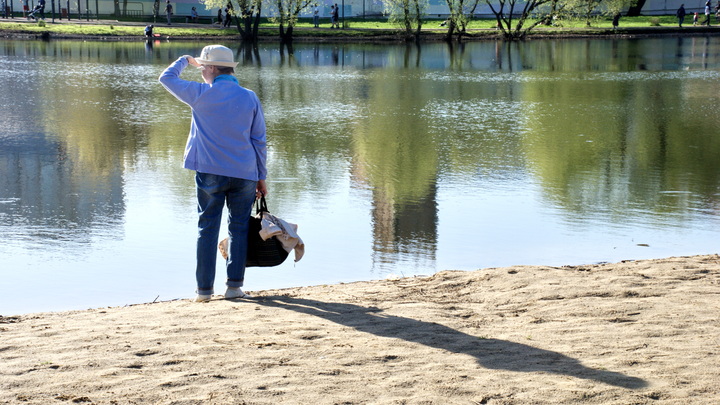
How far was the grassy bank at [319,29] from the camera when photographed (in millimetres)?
54594

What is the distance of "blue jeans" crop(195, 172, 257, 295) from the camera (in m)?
6.44

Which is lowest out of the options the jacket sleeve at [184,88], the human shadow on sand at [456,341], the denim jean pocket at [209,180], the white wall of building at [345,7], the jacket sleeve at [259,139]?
the human shadow on sand at [456,341]

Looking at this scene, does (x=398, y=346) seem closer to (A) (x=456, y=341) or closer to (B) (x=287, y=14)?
(A) (x=456, y=341)

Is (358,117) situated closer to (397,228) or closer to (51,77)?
(397,228)

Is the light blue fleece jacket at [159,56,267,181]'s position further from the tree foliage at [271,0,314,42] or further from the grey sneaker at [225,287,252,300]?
the tree foliage at [271,0,314,42]

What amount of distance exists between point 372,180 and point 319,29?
51454 millimetres

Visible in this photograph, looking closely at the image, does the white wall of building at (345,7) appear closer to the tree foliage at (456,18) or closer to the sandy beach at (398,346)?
the tree foliage at (456,18)

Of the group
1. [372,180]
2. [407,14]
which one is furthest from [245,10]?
[372,180]

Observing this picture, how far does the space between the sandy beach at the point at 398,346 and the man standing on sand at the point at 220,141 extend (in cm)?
69

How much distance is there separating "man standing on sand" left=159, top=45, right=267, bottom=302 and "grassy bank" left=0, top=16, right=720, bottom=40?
165 ft

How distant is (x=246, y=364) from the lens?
491 cm

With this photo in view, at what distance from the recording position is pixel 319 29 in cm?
6297

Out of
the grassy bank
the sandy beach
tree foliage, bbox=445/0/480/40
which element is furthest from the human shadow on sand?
tree foliage, bbox=445/0/480/40

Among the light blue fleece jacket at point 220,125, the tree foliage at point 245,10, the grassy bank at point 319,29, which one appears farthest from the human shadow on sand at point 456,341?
the grassy bank at point 319,29
